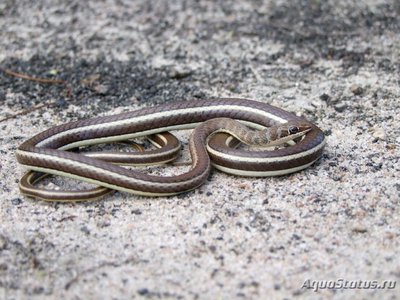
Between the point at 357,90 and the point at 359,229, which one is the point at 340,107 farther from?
the point at 359,229

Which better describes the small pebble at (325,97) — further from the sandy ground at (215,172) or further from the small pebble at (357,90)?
the small pebble at (357,90)

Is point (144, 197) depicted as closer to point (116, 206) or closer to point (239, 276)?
point (116, 206)

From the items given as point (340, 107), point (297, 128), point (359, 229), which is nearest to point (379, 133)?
point (340, 107)

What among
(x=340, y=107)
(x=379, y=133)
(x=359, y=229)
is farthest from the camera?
(x=340, y=107)

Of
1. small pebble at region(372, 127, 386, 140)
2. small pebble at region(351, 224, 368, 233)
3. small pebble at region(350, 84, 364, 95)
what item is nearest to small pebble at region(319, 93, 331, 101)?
small pebble at region(350, 84, 364, 95)

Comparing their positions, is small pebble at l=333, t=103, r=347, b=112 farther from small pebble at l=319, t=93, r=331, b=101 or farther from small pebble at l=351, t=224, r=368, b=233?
small pebble at l=351, t=224, r=368, b=233

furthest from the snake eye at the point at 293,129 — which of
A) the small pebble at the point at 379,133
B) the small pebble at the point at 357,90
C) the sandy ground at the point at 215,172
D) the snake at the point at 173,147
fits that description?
the small pebble at the point at 357,90
